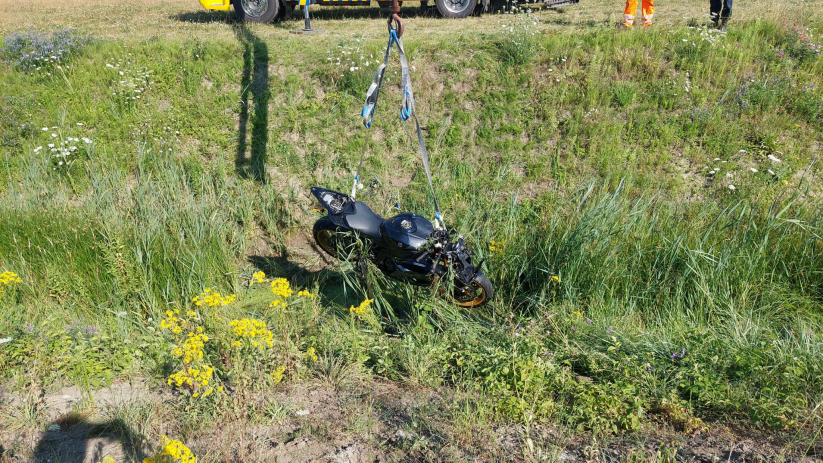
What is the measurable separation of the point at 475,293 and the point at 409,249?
65 centimetres

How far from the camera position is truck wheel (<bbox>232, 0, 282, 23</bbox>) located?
11.0 m

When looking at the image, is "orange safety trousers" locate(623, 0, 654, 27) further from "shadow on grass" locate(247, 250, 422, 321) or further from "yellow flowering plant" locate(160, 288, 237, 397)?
"yellow flowering plant" locate(160, 288, 237, 397)

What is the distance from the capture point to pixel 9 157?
737 centimetres

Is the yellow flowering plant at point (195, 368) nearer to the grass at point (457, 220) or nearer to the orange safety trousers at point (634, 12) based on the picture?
the grass at point (457, 220)

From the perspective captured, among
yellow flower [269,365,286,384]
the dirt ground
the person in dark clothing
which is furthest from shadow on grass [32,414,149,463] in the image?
the person in dark clothing

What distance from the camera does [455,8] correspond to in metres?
11.2

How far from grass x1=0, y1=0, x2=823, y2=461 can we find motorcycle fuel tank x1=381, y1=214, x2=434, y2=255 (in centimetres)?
45

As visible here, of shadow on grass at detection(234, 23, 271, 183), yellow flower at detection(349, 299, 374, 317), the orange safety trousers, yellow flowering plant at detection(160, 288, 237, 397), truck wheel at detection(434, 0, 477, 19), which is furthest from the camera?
truck wheel at detection(434, 0, 477, 19)

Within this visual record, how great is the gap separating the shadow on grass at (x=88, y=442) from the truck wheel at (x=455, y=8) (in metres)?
9.56

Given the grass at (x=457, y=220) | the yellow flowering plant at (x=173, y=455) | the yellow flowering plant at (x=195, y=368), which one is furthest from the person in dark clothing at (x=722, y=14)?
the yellow flowering plant at (x=173, y=455)

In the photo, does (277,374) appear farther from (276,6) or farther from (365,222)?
(276,6)

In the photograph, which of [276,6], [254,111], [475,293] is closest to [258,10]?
[276,6]

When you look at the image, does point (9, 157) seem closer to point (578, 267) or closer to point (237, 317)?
point (237, 317)

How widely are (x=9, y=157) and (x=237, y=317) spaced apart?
Answer: 4803 millimetres
